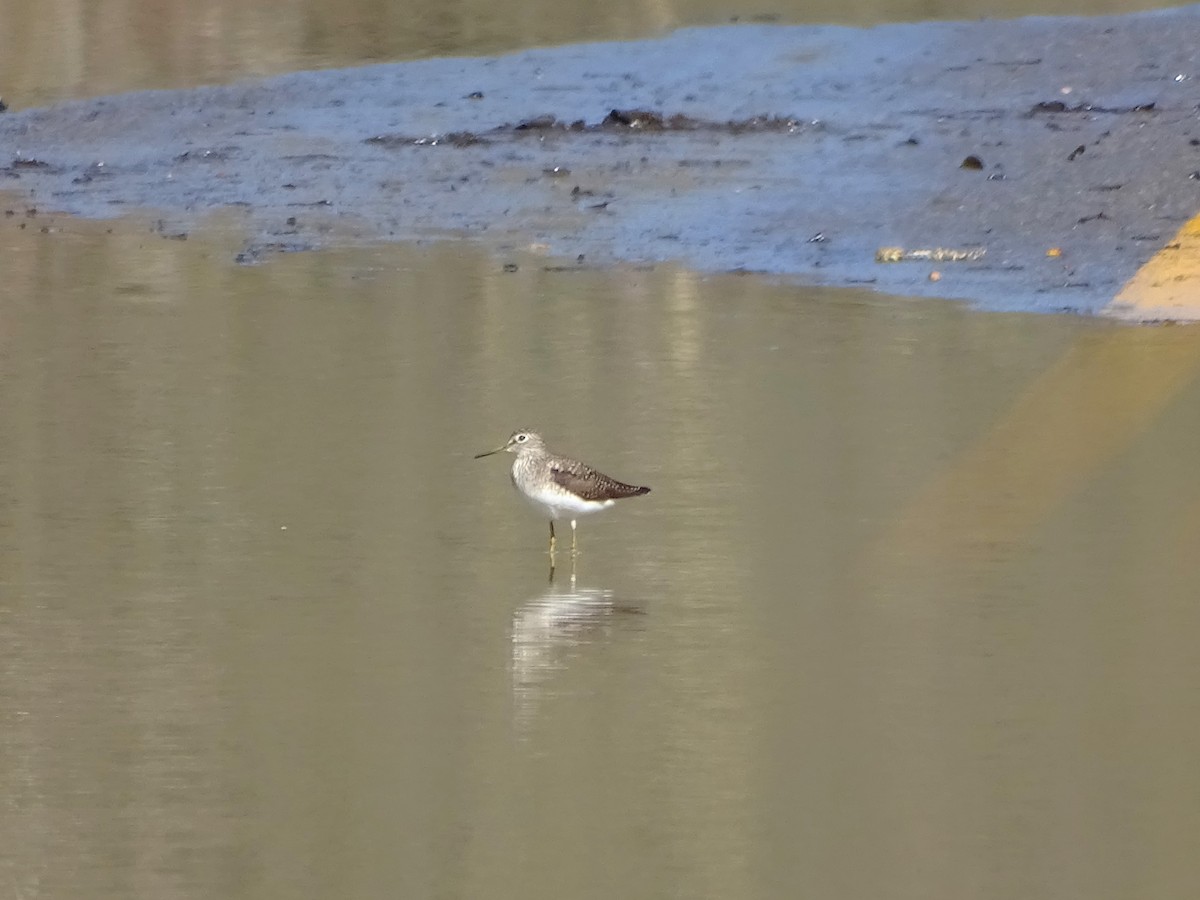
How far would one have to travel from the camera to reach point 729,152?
14375 mm

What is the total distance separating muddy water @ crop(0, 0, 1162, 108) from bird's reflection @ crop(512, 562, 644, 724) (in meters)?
11.6

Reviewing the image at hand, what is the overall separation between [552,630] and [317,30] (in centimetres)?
1465

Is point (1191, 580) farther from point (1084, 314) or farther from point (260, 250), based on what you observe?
point (260, 250)

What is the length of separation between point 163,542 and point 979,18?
12.2 meters

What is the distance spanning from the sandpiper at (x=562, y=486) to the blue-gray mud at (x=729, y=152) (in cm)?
346

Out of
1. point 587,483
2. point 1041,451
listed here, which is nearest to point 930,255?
point 1041,451

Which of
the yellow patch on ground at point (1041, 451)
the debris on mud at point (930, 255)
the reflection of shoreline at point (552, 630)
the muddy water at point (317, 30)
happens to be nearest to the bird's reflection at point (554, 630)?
the reflection of shoreline at point (552, 630)

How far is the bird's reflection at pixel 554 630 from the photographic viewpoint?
6035mm

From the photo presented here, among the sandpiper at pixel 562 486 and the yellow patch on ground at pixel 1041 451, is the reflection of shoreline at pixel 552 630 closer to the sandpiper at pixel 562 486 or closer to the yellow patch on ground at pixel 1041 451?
the sandpiper at pixel 562 486

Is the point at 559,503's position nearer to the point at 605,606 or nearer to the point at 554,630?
the point at 605,606

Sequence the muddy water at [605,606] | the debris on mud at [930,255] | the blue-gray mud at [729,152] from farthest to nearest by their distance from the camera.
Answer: the blue-gray mud at [729,152], the debris on mud at [930,255], the muddy water at [605,606]

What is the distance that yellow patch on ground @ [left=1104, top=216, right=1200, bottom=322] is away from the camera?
10.3 meters

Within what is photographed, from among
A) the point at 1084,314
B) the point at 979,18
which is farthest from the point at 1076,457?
the point at 979,18

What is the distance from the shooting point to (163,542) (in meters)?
7.23
